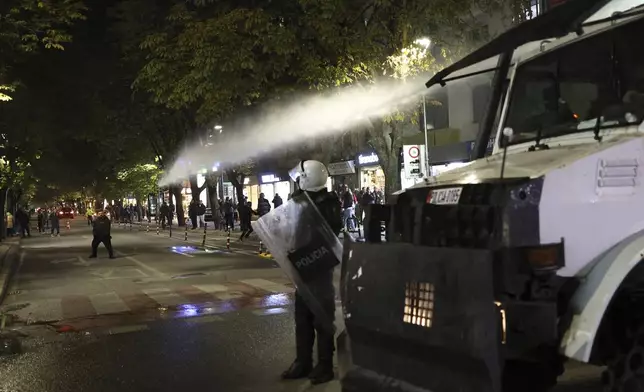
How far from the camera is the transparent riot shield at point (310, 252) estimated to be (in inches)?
228

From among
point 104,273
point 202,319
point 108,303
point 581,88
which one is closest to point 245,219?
point 104,273

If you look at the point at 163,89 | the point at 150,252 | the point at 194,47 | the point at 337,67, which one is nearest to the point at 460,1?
the point at 337,67

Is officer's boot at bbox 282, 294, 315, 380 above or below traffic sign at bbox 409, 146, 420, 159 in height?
below

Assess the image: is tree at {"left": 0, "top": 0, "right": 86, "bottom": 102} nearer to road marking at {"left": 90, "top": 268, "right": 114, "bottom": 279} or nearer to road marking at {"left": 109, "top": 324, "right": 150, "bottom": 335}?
road marking at {"left": 90, "top": 268, "right": 114, "bottom": 279}

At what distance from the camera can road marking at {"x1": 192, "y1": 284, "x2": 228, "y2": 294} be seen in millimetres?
12391

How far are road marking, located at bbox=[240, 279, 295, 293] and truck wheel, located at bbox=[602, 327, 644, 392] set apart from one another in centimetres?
851

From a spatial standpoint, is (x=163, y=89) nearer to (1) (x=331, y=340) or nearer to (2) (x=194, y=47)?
(2) (x=194, y=47)

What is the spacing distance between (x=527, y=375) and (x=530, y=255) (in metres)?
0.79

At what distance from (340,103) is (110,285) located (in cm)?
746

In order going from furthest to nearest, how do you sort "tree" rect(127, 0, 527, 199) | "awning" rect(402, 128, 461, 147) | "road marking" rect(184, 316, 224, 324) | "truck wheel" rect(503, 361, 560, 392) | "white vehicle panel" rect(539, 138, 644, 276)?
"awning" rect(402, 128, 461, 147) < "tree" rect(127, 0, 527, 199) < "road marking" rect(184, 316, 224, 324) < "truck wheel" rect(503, 361, 560, 392) < "white vehicle panel" rect(539, 138, 644, 276)

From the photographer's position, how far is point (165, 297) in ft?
39.1

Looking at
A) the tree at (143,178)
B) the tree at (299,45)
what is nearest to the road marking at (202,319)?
the tree at (299,45)

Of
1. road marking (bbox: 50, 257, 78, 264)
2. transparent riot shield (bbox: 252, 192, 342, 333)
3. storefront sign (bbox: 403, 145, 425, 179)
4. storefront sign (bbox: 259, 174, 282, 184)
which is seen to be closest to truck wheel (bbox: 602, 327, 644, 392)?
transparent riot shield (bbox: 252, 192, 342, 333)

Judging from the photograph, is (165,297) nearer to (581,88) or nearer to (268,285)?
(268,285)
